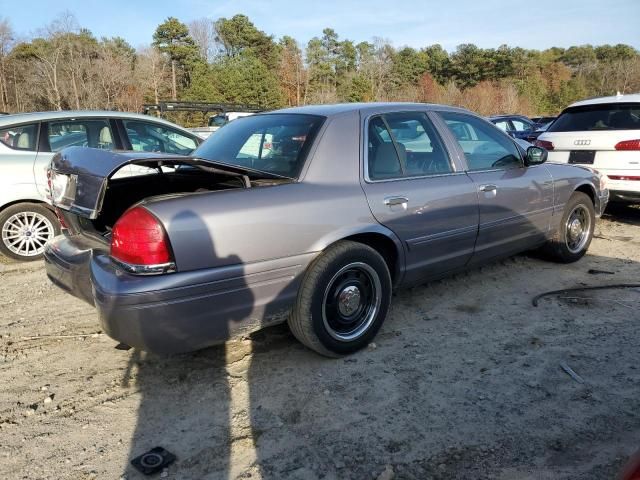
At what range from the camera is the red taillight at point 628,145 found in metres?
5.95

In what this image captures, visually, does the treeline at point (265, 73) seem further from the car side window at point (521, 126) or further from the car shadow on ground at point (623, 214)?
the car shadow on ground at point (623, 214)

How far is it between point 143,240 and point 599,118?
20.3ft

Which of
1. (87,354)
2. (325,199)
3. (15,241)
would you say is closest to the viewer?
(325,199)

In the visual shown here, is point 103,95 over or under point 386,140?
over

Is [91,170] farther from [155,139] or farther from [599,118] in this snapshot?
[599,118]

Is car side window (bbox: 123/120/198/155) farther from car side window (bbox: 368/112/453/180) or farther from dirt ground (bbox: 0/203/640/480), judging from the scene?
car side window (bbox: 368/112/453/180)

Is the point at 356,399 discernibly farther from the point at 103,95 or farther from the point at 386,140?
the point at 103,95

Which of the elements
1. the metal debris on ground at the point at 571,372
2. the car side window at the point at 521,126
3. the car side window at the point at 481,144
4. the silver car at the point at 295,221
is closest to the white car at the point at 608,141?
the silver car at the point at 295,221

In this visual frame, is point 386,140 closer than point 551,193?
Yes

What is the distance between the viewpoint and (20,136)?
538 cm

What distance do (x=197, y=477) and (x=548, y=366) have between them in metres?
2.17

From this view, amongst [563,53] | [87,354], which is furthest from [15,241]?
[563,53]

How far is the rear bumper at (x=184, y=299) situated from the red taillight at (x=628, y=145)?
196 inches

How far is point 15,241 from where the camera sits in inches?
212
